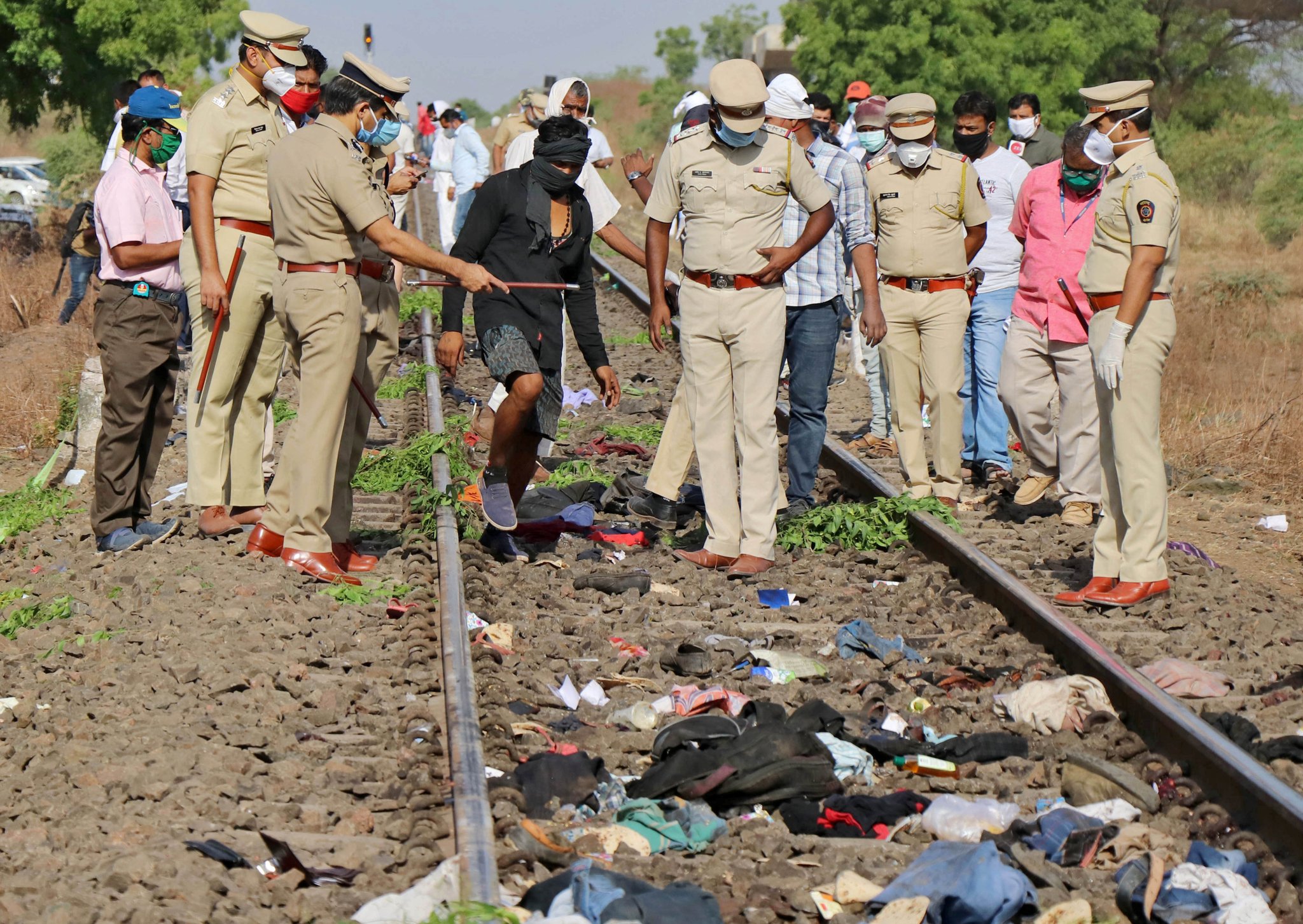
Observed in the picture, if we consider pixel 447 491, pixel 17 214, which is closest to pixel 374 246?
pixel 447 491

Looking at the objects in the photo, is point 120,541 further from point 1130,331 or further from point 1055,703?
point 1130,331

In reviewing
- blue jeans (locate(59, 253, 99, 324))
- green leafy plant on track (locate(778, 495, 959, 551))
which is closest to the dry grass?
green leafy plant on track (locate(778, 495, 959, 551))

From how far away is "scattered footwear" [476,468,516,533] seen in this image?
25.7ft

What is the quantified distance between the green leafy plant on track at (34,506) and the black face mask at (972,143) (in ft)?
19.7

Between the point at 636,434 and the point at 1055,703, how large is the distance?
5.60 m

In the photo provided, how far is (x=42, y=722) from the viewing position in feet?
18.4

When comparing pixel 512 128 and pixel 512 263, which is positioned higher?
pixel 512 128

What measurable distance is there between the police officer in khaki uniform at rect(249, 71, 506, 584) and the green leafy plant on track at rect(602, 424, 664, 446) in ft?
12.0

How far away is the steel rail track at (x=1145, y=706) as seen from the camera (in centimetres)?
467

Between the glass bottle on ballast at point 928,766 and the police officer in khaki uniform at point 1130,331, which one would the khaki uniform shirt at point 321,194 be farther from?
the glass bottle on ballast at point 928,766

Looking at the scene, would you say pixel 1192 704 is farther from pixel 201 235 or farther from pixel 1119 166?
pixel 201 235

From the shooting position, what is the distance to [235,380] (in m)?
7.96

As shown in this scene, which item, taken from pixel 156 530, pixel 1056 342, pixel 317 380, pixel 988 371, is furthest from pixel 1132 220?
pixel 156 530

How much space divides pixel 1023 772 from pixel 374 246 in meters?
4.05
